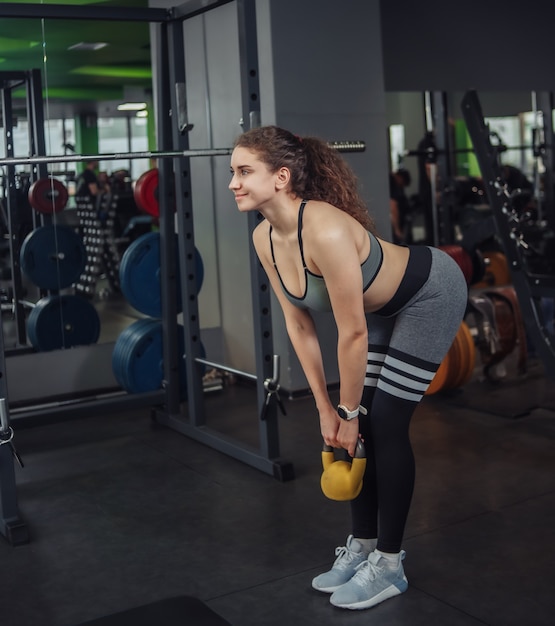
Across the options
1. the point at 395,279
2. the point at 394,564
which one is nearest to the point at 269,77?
the point at 395,279

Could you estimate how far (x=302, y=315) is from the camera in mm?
2121

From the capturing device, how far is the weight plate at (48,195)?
A: 13.1ft

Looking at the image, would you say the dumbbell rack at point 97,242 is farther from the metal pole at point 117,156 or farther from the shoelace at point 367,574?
the shoelace at point 367,574

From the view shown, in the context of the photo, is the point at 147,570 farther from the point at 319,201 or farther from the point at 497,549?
the point at 319,201

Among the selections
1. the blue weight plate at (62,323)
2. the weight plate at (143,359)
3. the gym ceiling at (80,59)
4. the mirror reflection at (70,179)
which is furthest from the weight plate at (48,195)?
the weight plate at (143,359)

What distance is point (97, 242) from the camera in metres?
4.29

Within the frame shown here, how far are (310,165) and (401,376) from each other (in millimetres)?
548

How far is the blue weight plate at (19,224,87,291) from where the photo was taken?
405 centimetres

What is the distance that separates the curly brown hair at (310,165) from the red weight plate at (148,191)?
2105 millimetres

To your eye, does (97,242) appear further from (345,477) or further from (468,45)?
(468,45)

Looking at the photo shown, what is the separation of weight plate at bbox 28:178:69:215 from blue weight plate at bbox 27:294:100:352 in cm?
43

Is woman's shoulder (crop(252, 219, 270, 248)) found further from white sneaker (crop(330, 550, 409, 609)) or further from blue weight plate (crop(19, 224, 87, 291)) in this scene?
blue weight plate (crop(19, 224, 87, 291))

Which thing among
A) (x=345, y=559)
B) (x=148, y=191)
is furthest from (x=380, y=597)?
(x=148, y=191)

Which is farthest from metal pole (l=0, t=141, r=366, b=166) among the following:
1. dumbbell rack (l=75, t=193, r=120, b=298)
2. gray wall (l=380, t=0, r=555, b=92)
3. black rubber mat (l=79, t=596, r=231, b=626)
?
gray wall (l=380, t=0, r=555, b=92)
